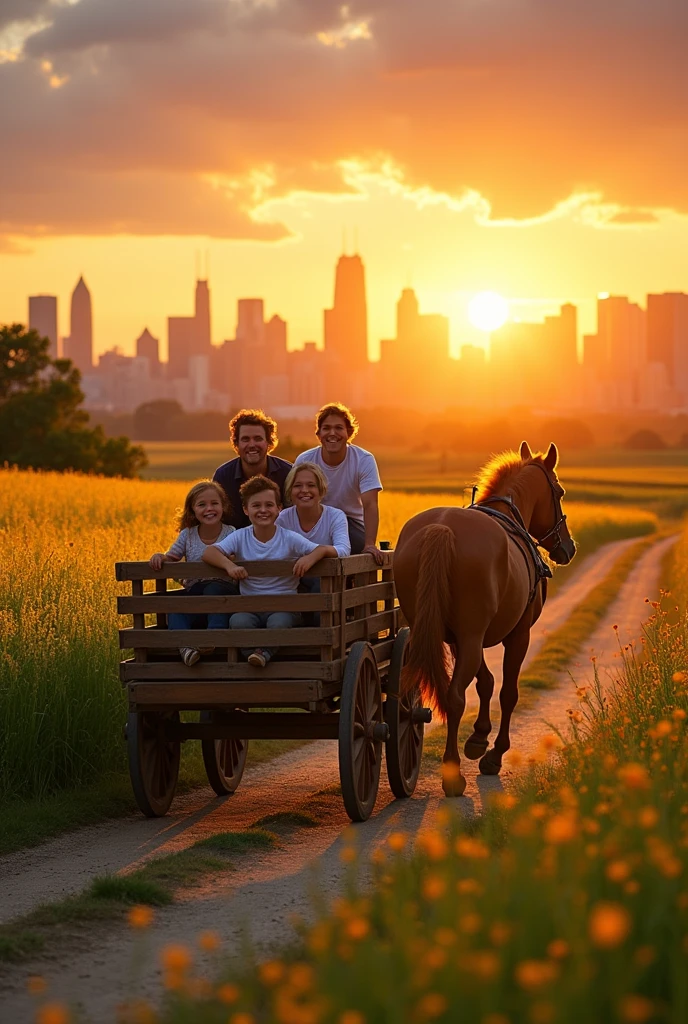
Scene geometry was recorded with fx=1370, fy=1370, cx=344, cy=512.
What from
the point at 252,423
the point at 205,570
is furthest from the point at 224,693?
the point at 252,423

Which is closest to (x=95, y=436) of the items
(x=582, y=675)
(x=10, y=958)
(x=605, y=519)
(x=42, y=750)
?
(x=605, y=519)

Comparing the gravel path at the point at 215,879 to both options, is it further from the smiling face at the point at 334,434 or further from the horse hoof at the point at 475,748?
the smiling face at the point at 334,434

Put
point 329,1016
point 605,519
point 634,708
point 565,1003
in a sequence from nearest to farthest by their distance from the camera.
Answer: point 565,1003
point 329,1016
point 634,708
point 605,519

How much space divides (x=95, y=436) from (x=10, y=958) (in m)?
46.3

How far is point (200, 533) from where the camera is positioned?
30.0 ft

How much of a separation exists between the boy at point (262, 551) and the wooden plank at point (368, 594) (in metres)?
0.38

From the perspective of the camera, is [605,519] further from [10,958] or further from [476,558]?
[10,958]

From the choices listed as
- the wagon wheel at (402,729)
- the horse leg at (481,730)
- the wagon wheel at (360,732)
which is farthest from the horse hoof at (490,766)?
the wagon wheel at (360,732)

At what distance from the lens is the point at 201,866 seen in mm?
7480

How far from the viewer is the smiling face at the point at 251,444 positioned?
9.79 m

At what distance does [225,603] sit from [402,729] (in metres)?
1.99

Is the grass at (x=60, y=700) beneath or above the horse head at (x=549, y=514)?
beneath

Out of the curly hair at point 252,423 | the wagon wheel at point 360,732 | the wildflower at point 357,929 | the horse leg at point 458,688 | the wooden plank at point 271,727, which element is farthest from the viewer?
the curly hair at point 252,423

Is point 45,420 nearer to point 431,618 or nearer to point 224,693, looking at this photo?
point 431,618
